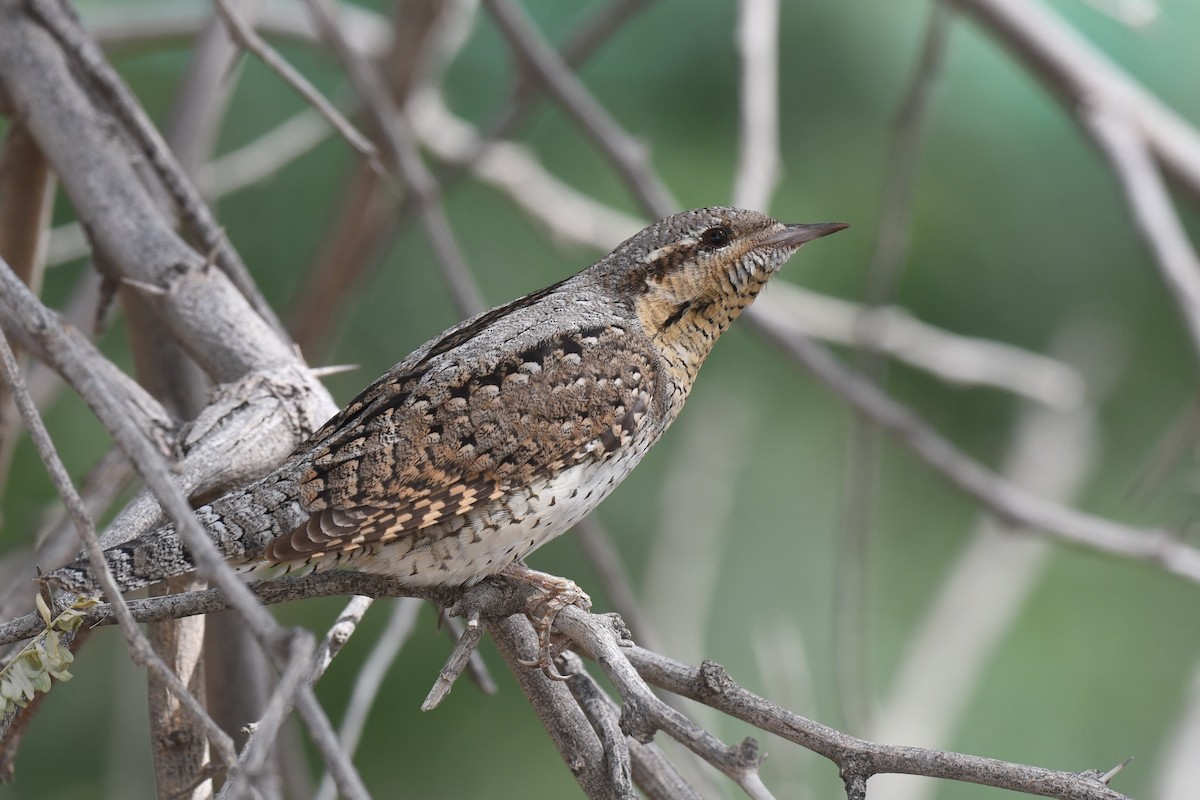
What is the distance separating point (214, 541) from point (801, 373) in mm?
4118

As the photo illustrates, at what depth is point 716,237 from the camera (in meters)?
2.31

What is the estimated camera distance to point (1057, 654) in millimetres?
5367

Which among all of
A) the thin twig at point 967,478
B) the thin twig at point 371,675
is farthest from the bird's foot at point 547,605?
the thin twig at point 967,478

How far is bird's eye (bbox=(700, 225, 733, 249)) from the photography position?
2.30 m

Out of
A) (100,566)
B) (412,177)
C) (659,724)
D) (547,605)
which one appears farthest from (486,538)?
(412,177)

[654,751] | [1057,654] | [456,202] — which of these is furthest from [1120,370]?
[654,751]

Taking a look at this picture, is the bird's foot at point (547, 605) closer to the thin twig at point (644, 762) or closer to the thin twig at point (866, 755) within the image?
the thin twig at point (644, 762)

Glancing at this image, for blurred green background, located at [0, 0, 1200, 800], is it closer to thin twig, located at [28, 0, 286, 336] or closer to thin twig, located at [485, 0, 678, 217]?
thin twig, located at [485, 0, 678, 217]

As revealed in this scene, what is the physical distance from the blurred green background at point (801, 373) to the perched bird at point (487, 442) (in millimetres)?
2821

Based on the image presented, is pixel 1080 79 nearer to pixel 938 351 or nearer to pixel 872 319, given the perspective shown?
pixel 872 319

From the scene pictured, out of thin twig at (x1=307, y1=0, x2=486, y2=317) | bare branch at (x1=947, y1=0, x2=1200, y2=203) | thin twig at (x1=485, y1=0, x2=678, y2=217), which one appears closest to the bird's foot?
thin twig at (x1=307, y1=0, x2=486, y2=317)

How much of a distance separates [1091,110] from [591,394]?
1.93 m

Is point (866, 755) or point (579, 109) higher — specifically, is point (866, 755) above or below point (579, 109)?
below

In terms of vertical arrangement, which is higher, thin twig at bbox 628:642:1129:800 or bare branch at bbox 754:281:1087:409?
bare branch at bbox 754:281:1087:409
